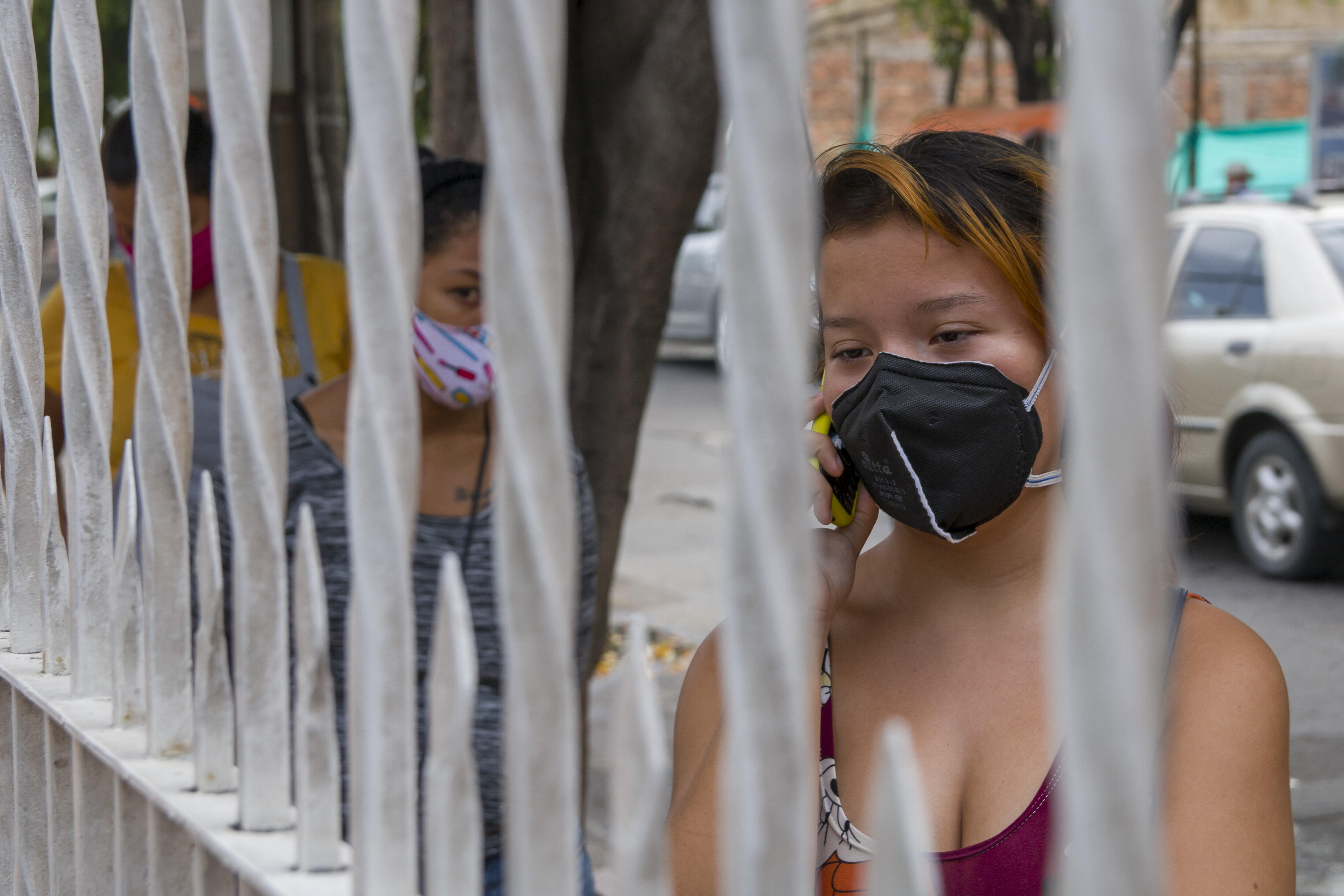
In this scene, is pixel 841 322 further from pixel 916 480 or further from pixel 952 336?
pixel 916 480

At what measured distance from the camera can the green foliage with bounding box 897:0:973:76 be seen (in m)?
15.4

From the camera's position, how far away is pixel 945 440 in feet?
4.77

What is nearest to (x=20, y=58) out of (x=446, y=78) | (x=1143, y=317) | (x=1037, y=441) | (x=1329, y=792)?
(x=1037, y=441)

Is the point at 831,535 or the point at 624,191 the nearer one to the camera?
the point at 831,535

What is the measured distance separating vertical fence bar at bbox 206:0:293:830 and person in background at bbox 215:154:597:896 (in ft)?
3.17

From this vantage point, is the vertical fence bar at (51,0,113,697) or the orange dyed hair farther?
the orange dyed hair

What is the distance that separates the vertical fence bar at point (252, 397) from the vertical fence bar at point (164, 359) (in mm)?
112

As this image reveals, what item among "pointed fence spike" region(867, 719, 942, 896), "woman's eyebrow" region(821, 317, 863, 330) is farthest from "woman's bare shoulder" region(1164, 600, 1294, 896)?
"pointed fence spike" region(867, 719, 942, 896)

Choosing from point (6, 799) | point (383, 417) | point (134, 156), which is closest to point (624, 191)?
point (134, 156)

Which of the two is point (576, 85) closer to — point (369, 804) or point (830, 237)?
point (830, 237)

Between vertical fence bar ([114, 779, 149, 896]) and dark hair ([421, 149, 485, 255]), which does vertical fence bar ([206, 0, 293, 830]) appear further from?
dark hair ([421, 149, 485, 255])

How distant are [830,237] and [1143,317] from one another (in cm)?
111

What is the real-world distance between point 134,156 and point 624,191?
1.21m

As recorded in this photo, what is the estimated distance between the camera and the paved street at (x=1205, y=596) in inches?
183
